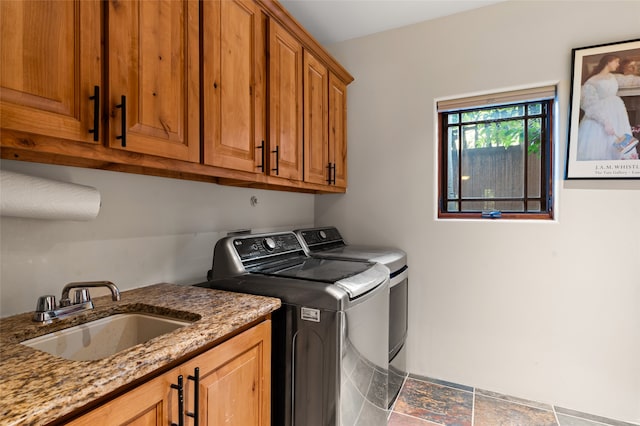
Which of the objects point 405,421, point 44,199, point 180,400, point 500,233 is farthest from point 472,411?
point 44,199

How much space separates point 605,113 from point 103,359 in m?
2.59

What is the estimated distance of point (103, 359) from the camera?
2.33ft

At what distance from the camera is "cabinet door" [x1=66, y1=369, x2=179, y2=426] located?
0.65m

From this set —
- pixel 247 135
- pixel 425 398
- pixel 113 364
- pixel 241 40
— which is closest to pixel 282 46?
pixel 241 40

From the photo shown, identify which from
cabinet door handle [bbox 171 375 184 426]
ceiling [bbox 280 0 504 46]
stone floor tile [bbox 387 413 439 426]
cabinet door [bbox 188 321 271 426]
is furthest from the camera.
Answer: ceiling [bbox 280 0 504 46]

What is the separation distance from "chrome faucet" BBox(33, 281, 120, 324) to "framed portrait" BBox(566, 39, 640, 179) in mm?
2412

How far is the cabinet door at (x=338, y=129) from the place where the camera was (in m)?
2.30

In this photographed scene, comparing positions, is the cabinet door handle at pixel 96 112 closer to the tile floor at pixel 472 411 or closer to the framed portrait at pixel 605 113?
the tile floor at pixel 472 411

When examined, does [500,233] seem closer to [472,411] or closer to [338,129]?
[472,411]

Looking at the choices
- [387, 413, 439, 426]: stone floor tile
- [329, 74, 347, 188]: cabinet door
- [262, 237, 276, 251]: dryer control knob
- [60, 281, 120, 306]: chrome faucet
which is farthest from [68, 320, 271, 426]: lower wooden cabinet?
[329, 74, 347, 188]: cabinet door

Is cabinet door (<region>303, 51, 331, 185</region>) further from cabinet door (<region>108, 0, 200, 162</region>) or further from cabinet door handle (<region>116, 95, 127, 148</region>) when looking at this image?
cabinet door handle (<region>116, 95, 127, 148</region>)

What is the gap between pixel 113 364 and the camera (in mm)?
699

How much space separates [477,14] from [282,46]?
1422 mm

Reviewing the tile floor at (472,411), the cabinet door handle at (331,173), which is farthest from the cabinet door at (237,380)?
the cabinet door handle at (331,173)
